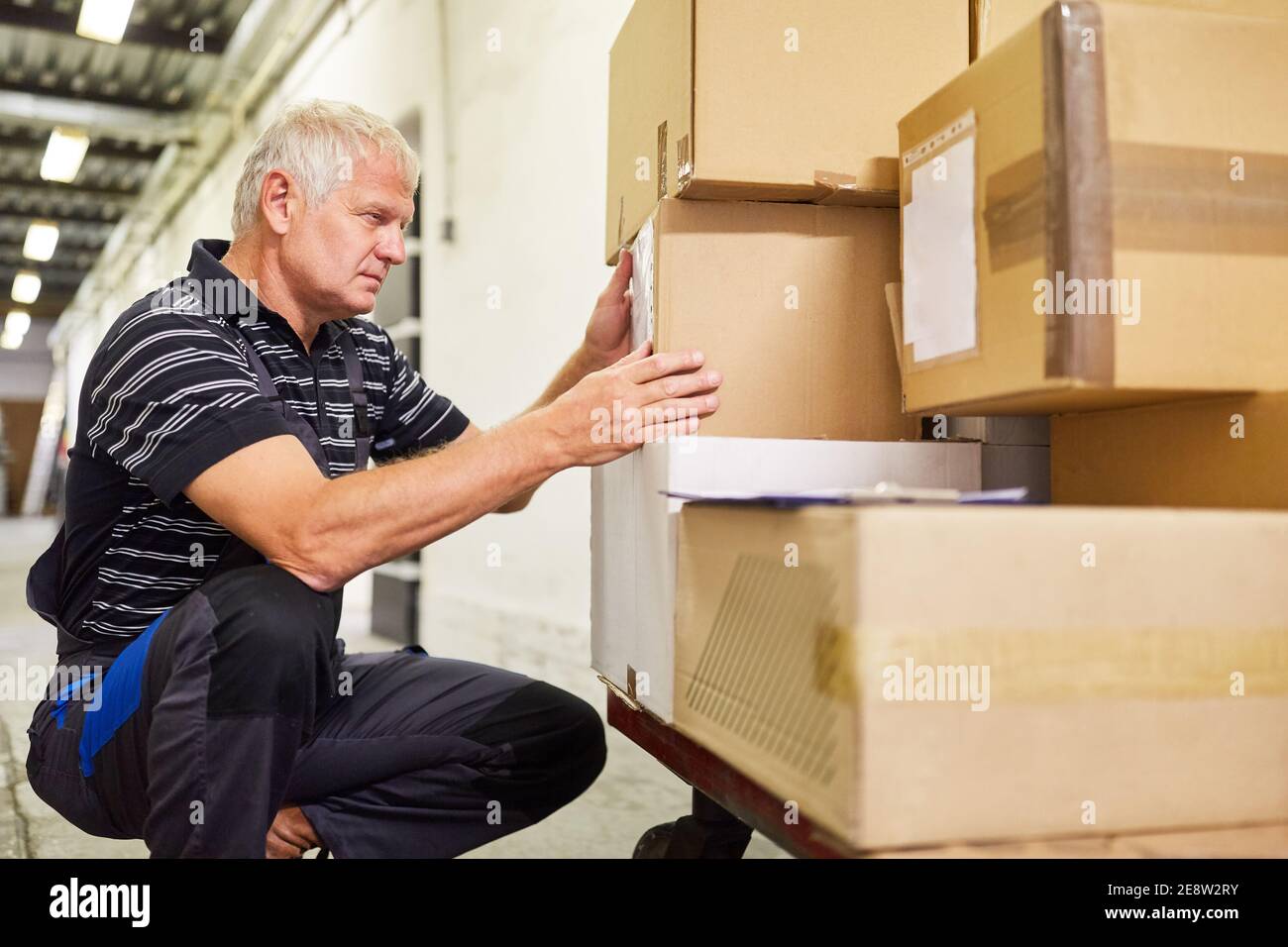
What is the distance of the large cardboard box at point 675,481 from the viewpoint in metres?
0.93

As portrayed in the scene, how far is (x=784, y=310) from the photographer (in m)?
1.05

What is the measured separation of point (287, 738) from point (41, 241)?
10407 mm

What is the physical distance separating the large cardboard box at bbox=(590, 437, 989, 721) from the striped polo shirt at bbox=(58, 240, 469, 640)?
1.26 ft

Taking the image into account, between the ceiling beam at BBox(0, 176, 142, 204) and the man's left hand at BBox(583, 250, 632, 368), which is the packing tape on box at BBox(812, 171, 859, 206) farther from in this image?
the ceiling beam at BBox(0, 176, 142, 204)

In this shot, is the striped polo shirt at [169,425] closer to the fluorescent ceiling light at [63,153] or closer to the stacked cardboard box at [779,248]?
the stacked cardboard box at [779,248]

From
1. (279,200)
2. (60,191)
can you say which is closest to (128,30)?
(60,191)

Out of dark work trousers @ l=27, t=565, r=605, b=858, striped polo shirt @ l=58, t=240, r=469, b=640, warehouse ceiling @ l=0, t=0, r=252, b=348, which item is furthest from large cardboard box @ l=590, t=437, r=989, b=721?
warehouse ceiling @ l=0, t=0, r=252, b=348

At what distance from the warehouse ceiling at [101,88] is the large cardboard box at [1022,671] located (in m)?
4.47

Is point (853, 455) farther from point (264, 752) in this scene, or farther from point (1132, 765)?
point (264, 752)

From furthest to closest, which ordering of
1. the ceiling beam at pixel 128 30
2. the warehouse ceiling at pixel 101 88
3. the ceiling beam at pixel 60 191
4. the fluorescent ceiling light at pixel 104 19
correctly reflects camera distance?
the ceiling beam at pixel 60 191, the warehouse ceiling at pixel 101 88, the ceiling beam at pixel 128 30, the fluorescent ceiling light at pixel 104 19

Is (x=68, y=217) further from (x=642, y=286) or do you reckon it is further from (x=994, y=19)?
(x=994, y=19)

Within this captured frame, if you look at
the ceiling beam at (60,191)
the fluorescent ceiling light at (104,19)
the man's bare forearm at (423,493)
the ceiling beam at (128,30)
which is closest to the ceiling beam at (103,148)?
the ceiling beam at (60,191)

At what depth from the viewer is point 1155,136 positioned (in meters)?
0.76

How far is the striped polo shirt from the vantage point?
3.29 feet
